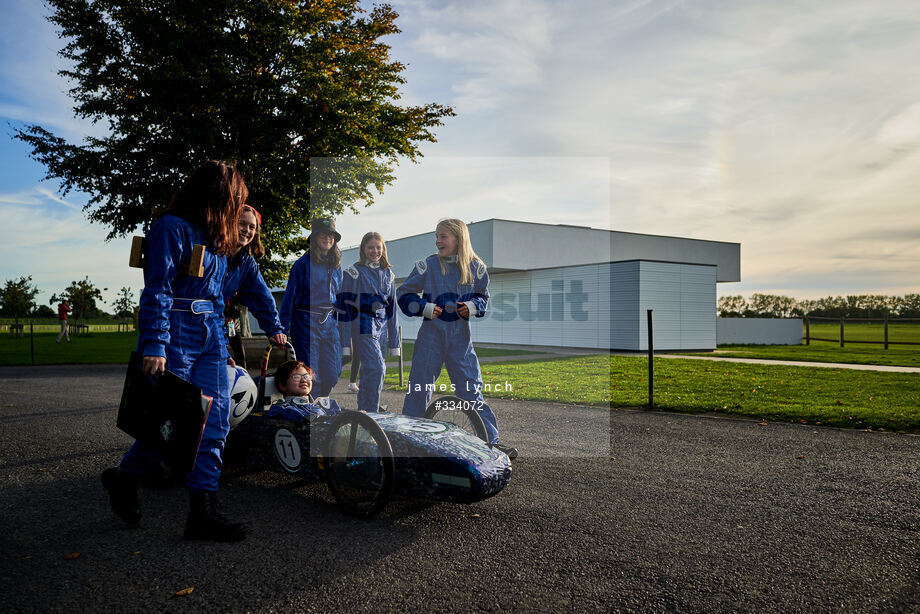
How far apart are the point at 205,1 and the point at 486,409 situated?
15159 millimetres

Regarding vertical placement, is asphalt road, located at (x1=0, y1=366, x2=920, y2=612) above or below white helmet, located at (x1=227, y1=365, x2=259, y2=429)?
below

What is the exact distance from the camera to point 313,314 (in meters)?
6.04

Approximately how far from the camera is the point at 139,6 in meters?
15.7

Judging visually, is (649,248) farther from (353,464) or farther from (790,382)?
(353,464)

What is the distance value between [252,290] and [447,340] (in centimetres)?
178

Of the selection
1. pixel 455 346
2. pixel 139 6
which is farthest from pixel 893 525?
pixel 139 6

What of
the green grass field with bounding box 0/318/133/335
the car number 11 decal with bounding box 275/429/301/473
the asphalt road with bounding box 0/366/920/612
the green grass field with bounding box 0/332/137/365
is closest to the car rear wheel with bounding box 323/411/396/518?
the asphalt road with bounding box 0/366/920/612

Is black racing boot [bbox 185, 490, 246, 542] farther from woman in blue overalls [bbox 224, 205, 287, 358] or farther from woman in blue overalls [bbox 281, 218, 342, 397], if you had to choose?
woman in blue overalls [bbox 281, 218, 342, 397]

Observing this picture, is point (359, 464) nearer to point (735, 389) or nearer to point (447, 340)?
point (447, 340)

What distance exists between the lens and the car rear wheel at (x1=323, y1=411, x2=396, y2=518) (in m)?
3.60

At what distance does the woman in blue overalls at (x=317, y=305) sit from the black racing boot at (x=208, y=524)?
8.84 feet

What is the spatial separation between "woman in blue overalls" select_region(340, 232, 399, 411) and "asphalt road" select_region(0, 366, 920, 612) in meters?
1.58

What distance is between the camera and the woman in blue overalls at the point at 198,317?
10.8 ft

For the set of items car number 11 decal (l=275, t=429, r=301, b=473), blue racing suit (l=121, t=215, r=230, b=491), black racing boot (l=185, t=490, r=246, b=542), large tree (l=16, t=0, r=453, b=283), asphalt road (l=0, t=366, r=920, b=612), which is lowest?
asphalt road (l=0, t=366, r=920, b=612)
